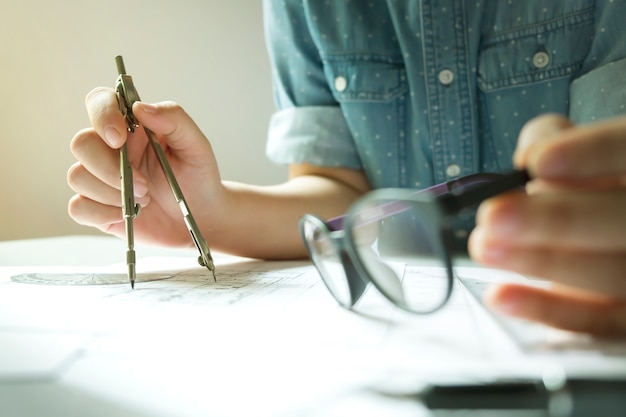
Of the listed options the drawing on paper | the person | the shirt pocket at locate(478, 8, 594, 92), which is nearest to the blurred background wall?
the person

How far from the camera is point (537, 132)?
242 mm

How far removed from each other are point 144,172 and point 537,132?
1.28ft

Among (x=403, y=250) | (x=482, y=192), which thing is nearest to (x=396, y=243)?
(x=403, y=250)

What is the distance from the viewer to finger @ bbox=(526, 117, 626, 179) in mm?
203

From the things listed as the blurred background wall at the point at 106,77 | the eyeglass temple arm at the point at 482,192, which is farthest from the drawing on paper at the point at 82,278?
the blurred background wall at the point at 106,77

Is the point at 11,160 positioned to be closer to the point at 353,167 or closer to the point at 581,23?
the point at 353,167

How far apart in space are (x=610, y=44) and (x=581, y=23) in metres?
0.04

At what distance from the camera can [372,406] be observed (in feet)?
0.61

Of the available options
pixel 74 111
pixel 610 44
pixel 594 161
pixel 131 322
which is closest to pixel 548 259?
pixel 594 161

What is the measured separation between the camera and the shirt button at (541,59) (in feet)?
1.93

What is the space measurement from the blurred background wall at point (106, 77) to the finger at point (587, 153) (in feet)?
3.13

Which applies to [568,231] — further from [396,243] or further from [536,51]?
[536,51]

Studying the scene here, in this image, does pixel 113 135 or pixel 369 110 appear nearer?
pixel 113 135

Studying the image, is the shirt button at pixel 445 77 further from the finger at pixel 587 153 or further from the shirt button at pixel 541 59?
the finger at pixel 587 153
